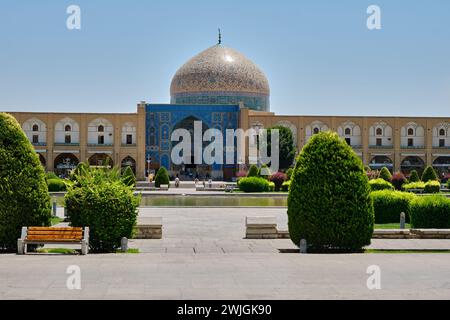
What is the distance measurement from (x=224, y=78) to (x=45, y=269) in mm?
42600

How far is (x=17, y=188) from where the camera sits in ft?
32.3

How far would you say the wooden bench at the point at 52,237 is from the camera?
9578 mm

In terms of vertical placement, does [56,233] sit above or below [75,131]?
below

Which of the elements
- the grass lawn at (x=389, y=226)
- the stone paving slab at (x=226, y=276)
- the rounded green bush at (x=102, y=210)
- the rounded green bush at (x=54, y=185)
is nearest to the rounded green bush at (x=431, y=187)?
the grass lawn at (x=389, y=226)

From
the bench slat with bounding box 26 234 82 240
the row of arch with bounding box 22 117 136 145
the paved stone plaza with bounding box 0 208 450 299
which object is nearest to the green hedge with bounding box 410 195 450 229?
the paved stone plaza with bounding box 0 208 450 299

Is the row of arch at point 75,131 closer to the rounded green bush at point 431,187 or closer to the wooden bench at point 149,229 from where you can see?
the rounded green bush at point 431,187

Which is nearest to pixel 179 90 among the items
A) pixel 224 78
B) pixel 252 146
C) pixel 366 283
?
pixel 224 78

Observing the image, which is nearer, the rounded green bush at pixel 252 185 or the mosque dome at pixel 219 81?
the rounded green bush at pixel 252 185

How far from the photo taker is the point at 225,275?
739 centimetres

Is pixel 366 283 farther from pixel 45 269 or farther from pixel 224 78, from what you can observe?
pixel 224 78

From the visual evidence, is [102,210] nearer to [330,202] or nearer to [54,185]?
[330,202]

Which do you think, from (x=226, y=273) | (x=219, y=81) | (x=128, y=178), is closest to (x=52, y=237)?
(x=226, y=273)

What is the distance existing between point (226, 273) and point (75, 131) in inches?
1543

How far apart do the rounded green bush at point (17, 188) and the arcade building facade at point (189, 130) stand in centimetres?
3429
